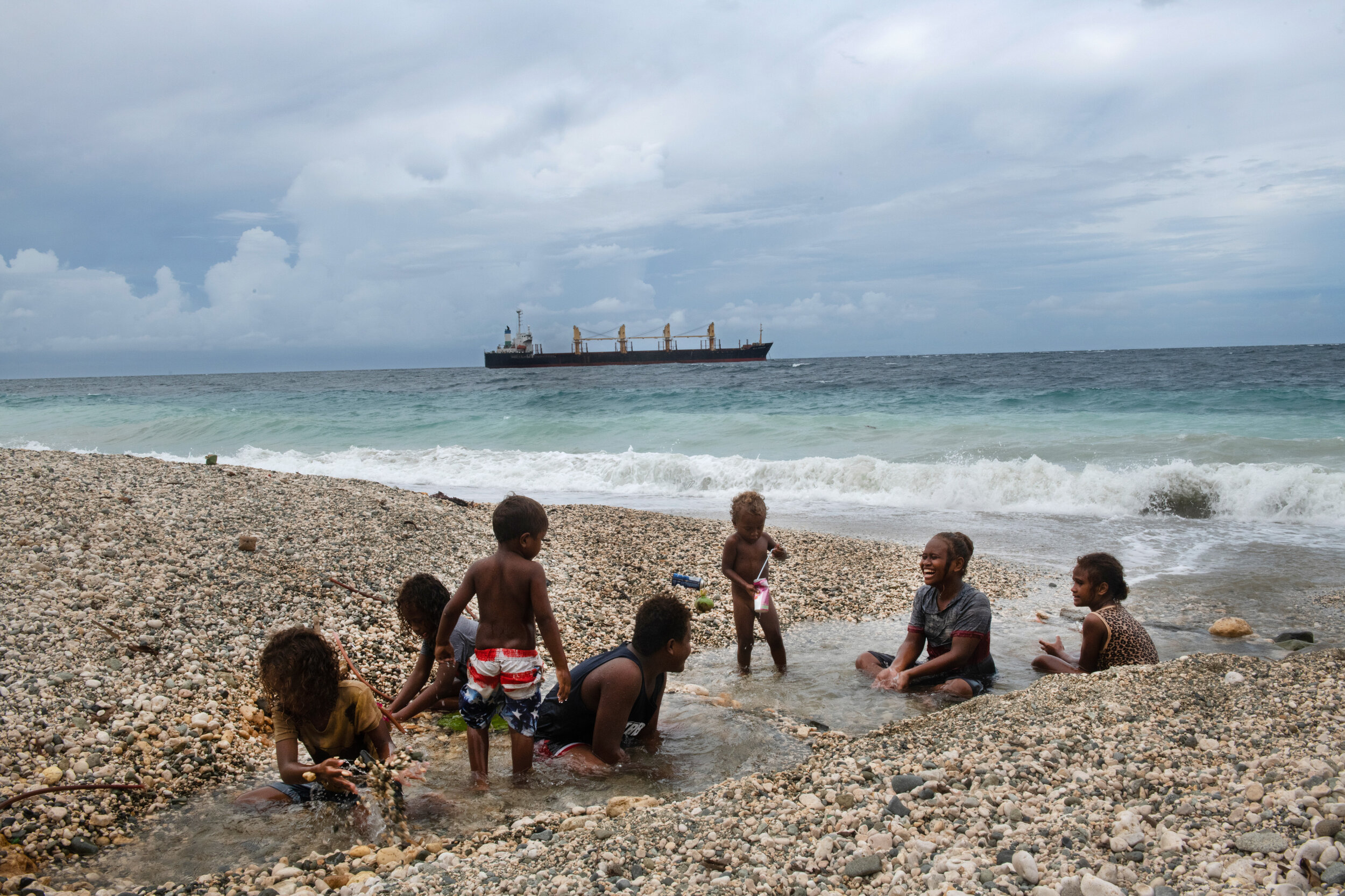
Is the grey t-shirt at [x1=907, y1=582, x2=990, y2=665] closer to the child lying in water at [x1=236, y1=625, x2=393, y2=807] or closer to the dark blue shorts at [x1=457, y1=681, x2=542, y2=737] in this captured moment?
the dark blue shorts at [x1=457, y1=681, x2=542, y2=737]

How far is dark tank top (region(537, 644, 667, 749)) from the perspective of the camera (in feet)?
14.9

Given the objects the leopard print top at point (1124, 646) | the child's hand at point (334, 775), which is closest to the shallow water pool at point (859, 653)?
the leopard print top at point (1124, 646)

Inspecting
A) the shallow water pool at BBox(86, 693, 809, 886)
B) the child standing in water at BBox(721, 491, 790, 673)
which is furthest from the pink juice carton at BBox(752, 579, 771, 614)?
the shallow water pool at BBox(86, 693, 809, 886)

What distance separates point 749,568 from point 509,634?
2.55 metres

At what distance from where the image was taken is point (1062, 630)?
7.37 m

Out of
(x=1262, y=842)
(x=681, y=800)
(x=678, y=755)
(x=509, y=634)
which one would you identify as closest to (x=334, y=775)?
(x=509, y=634)

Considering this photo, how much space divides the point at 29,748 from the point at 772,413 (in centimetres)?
2578

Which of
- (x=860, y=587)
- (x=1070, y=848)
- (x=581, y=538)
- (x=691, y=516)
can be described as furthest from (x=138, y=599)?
(x=691, y=516)

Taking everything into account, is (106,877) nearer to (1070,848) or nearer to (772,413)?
(1070,848)

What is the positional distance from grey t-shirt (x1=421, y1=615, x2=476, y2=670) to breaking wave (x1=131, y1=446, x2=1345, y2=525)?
10.7 metres

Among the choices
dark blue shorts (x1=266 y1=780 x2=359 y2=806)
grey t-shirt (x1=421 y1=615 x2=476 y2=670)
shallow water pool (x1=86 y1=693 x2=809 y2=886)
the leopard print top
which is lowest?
shallow water pool (x1=86 y1=693 x2=809 y2=886)

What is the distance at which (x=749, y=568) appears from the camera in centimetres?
627

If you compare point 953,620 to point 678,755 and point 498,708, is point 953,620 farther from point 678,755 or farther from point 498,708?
point 498,708

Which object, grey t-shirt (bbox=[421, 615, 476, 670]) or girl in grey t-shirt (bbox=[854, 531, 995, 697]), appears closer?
grey t-shirt (bbox=[421, 615, 476, 670])
